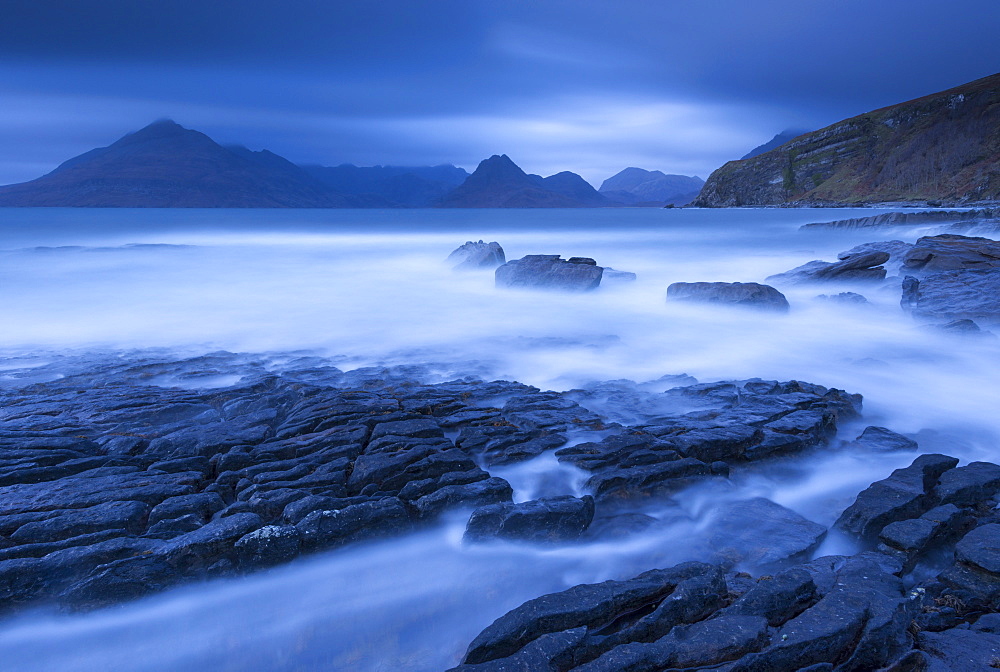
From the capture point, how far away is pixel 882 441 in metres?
7.39

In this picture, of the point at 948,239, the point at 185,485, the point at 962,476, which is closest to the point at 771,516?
the point at 962,476

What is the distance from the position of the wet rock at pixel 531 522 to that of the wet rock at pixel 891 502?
95.8 inches

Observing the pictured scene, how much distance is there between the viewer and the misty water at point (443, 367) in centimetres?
457

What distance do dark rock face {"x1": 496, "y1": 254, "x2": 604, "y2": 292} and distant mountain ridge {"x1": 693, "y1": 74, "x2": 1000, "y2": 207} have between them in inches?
3256

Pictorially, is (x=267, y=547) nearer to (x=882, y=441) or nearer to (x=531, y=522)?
(x=531, y=522)

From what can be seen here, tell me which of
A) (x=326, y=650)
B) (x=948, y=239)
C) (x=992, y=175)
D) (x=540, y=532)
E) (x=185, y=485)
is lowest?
(x=326, y=650)

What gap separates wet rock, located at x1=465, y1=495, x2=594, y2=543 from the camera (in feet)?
18.0

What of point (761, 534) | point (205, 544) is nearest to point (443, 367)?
point (205, 544)

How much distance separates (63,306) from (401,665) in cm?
1837

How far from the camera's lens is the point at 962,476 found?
5727mm

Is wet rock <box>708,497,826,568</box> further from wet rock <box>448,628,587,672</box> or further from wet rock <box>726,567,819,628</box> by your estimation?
wet rock <box>448,628,587,672</box>

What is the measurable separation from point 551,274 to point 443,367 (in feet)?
31.4

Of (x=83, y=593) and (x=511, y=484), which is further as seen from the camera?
(x=511, y=484)

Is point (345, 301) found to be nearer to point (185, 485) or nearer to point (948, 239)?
point (185, 485)
